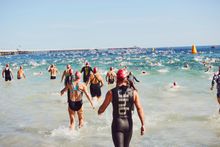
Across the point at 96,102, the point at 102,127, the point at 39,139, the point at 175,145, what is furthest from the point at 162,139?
the point at 96,102

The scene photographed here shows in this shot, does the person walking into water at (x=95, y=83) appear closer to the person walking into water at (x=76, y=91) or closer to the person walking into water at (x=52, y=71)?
the person walking into water at (x=76, y=91)

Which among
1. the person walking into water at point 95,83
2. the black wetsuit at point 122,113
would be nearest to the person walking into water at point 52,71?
the person walking into water at point 95,83

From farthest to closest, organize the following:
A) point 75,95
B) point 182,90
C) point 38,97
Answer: point 182,90 → point 38,97 → point 75,95

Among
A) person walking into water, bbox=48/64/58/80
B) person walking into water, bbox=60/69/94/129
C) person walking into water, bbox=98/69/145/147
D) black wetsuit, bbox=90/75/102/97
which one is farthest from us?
person walking into water, bbox=48/64/58/80

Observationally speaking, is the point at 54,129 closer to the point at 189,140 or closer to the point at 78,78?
the point at 78,78

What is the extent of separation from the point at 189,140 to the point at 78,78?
3.15 m

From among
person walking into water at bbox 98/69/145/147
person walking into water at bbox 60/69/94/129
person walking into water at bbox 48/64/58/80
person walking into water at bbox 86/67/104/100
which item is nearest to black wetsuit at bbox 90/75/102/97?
person walking into water at bbox 86/67/104/100

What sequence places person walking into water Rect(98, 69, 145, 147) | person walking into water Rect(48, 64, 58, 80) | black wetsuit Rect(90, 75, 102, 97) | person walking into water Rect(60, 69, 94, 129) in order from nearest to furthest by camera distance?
person walking into water Rect(98, 69, 145, 147)
person walking into water Rect(60, 69, 94, 129)
black wetsuit Rect(90, 75, 102, 97)
person walking into water Rect(48, 64, 58, 80)

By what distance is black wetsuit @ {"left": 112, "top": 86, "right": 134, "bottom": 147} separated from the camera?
517 cm

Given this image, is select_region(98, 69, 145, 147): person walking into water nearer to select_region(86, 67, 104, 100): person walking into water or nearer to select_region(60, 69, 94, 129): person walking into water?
select_region(60, 69, 94, 129): person walking into water

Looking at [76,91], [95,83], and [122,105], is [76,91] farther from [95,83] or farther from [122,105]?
[95,83]

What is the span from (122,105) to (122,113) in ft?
0.46

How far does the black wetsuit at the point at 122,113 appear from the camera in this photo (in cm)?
517

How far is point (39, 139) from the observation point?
8.30m
